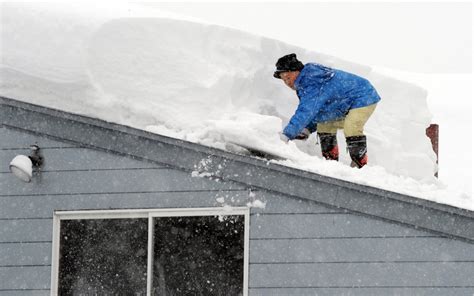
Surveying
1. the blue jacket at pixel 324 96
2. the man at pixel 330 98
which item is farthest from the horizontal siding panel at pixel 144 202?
the man at pixel 330 98

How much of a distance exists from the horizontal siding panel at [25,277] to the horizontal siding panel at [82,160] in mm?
848

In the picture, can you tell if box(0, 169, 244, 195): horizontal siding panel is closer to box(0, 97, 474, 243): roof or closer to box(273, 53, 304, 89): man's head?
box(0, 97, 474, 243): roof

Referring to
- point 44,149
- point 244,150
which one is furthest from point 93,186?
point 244,150

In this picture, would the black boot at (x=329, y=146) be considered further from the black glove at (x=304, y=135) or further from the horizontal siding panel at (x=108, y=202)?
the horizontal siding panel at (x=108, y=202)

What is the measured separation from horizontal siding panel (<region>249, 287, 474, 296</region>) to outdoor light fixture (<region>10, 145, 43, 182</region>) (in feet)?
6.86

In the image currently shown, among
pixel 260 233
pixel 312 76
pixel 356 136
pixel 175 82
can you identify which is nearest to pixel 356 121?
pixel 356 136

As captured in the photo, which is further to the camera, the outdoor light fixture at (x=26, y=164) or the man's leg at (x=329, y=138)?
the man's leg at (x=329, y=138)

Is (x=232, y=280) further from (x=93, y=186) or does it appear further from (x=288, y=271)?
(x=93, y=186)

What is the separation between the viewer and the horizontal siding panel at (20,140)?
889cm

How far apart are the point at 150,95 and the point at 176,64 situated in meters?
0.70

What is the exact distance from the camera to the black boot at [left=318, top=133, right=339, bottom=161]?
10.5 m

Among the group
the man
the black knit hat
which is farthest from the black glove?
the black knit hat

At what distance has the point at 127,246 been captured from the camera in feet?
28.5

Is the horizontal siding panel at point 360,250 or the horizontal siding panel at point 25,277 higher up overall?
the horizontal siding panel at point 360,250
